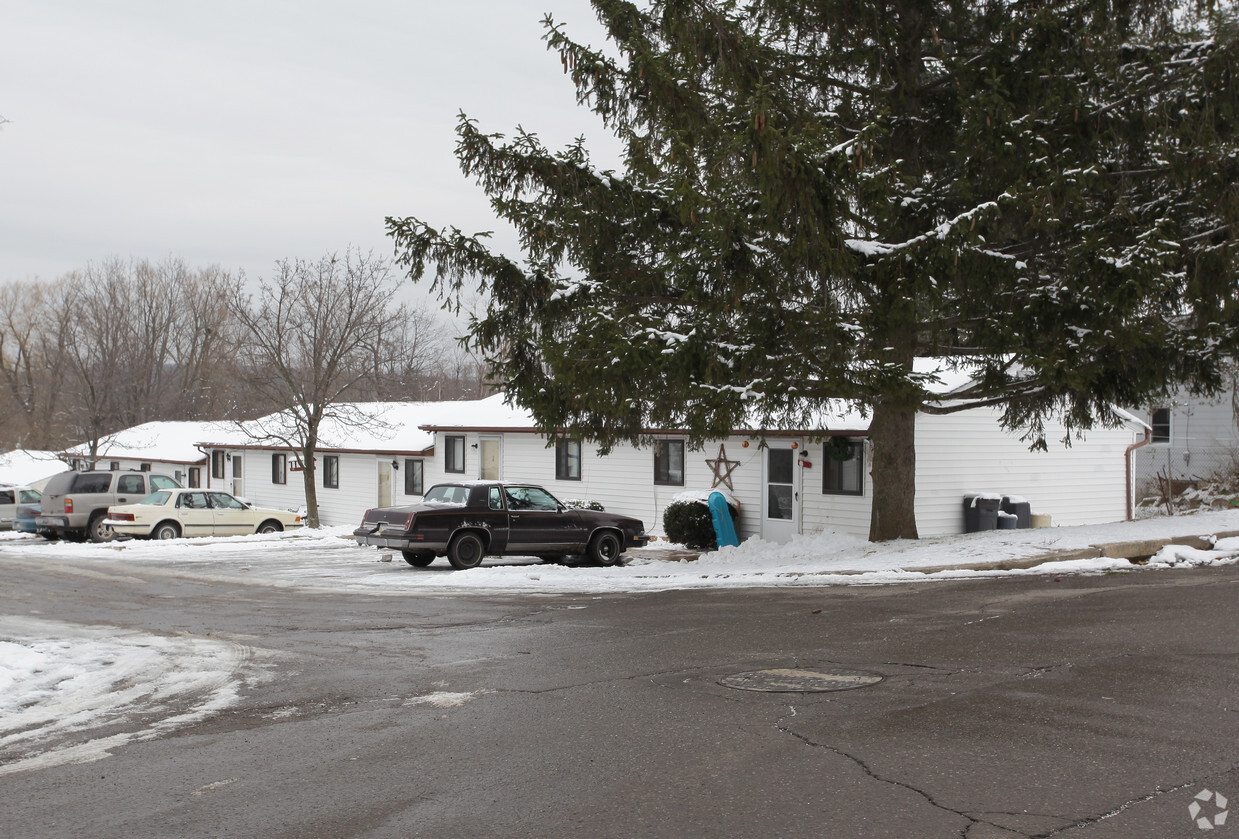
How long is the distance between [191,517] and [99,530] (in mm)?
2320

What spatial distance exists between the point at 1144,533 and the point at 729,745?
41.4 feet

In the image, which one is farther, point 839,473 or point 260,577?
point 839,473

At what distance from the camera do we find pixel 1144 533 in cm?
1650

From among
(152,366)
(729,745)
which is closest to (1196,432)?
(729,745)

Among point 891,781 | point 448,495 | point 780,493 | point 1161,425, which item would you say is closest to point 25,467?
point 448,495

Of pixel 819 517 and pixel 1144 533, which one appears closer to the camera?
pixel 1144 533

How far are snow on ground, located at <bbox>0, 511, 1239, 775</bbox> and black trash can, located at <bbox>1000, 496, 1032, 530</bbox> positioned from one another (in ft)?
12.6

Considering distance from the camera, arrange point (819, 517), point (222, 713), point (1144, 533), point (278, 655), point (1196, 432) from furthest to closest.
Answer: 1. point (1196, 432)
2. point (819, 517)
3. point (1144, 533)
4. point (278, 655)
5. point (222, 713)

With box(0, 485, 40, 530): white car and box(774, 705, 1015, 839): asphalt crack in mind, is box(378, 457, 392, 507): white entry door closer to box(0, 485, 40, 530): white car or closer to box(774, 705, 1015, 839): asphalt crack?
box(0, 485, 40, 530): white car

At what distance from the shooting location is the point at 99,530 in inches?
1109

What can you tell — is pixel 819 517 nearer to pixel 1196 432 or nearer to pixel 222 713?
pixel 222 713

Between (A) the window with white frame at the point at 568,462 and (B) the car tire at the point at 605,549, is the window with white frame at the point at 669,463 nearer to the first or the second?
(A) the window with white frame at the point at 568,462

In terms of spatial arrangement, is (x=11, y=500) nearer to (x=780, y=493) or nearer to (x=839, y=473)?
(x=780, y=493)

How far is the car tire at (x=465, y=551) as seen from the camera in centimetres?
1894
